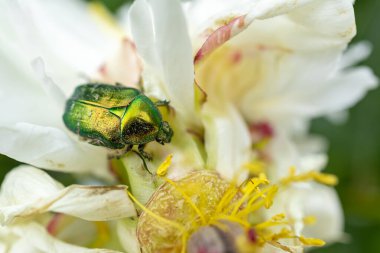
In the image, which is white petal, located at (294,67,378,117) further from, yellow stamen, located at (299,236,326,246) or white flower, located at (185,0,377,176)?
yellow stamen, located at (299,236,326,246)

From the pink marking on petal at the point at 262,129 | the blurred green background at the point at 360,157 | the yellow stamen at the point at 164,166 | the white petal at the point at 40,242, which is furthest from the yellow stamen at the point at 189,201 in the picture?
the blurred green background at the point at 360,157

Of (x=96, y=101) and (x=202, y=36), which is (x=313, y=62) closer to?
(x=202, y=36)

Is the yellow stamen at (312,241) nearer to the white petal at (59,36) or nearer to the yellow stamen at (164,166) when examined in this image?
the yellow stamen at (164,166)

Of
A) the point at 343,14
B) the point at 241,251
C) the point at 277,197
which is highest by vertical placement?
the point at 343,14

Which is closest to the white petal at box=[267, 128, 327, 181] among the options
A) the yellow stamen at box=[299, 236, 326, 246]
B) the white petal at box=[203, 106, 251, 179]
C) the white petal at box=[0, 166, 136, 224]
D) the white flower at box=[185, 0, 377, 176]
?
the white flower at box=[185, 0, 377, 176]

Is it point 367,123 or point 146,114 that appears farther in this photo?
point 367,123

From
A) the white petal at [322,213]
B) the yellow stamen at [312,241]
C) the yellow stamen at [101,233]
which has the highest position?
the yellow stamen at [101,233]

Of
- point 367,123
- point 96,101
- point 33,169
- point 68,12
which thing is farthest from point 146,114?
point 367,123

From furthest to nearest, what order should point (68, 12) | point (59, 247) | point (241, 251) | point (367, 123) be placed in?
1. point (367, 123)
2. point (68, 12)
3. point (59, 247)
4. point (241, 251)
